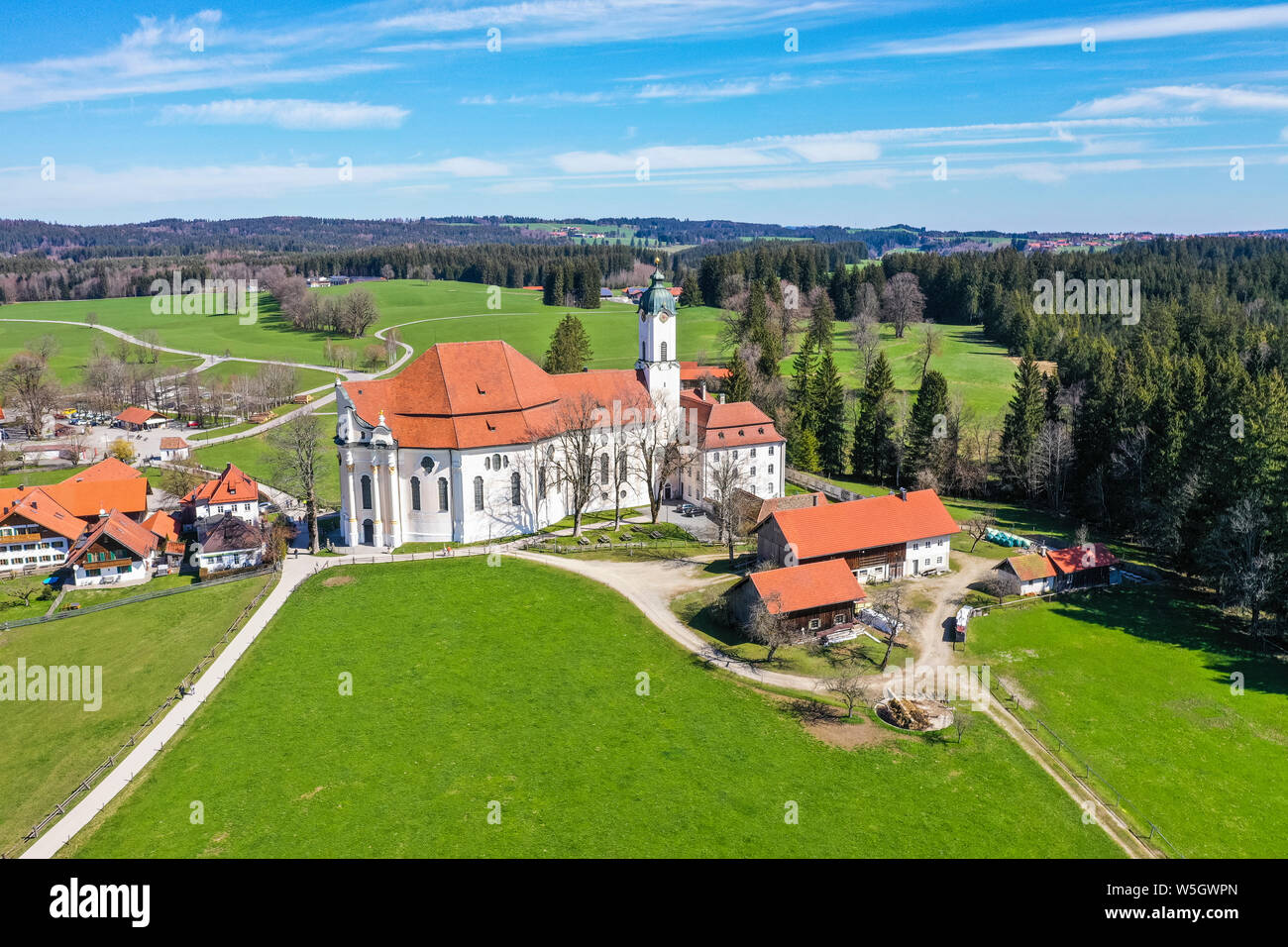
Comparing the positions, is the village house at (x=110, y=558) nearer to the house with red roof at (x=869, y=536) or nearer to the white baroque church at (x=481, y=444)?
the white baroque church at (x=481, y=444)

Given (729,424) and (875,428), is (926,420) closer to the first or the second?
(875,428)

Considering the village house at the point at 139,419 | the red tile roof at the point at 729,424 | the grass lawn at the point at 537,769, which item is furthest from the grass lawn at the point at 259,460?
the grass lawn at the point at 537,769

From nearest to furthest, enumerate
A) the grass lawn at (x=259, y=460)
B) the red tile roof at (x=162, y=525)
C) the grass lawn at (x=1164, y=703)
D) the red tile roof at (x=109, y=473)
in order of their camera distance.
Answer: the grass lawn at (x=1164, y=703), the red tile roof at (x=162, y=525), the red tile roof at (x=109, y=473), the grass lawn at (x=259, y=460)

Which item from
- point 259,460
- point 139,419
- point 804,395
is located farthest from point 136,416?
point 804,395

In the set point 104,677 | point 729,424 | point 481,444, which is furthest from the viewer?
point 729,424

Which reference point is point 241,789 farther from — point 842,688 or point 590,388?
point 590,388

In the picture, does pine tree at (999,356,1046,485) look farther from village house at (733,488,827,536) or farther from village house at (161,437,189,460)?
village house at (161,437,189,460)

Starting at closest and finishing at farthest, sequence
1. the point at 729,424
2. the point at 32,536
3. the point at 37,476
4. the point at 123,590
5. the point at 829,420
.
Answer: the point at 123,590, the point at 32,536, the point at 729,424, the point at 37,476, the point at 829,420
